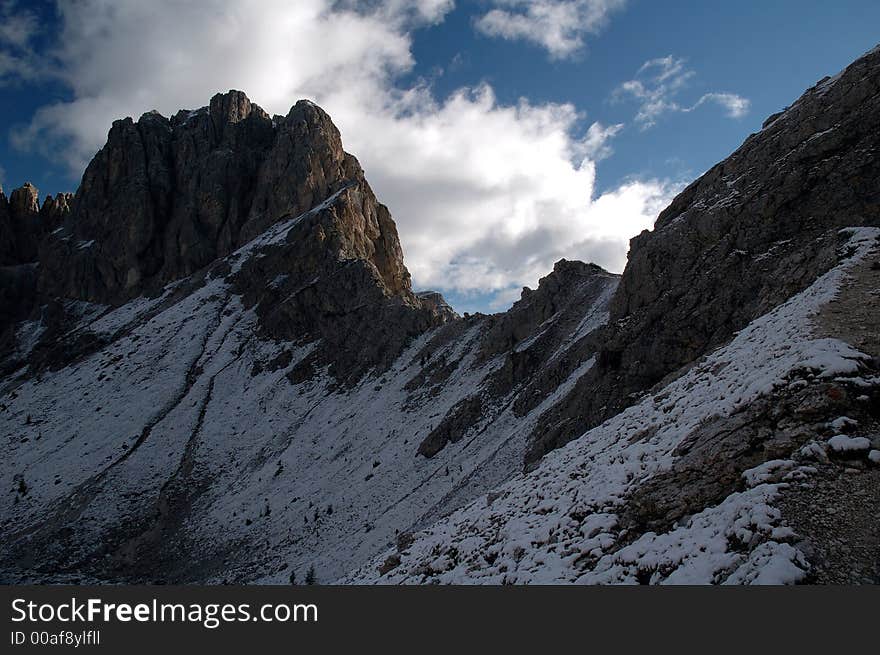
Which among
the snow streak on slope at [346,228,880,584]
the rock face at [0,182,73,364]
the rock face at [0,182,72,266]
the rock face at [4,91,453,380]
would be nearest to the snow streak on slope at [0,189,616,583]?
the rock face at [4,91,453,380]

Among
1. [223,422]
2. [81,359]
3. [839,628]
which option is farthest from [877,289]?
[81,359]

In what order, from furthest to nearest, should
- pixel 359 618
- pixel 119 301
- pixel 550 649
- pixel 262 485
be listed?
pixel 119 301, pixel 262 485, pixel 359 618, pixel 550 649

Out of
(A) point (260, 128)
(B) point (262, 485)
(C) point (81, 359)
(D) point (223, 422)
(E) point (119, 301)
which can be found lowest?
(B) point (262, 485)

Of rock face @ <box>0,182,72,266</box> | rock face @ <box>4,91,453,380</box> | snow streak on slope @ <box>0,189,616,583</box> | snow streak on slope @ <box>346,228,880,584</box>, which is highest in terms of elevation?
rock face @ <box>0,182,72,266</box>

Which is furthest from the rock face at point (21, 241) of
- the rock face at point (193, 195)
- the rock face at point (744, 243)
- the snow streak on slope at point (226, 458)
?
the rock face at point (744, 243)

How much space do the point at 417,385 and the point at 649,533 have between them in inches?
1559

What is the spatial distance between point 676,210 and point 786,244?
10260 mm

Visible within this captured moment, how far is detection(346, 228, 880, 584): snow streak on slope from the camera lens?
7.88 meters

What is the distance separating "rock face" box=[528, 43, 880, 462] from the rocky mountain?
0.15m

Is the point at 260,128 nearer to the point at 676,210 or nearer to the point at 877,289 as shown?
the point at 676,210

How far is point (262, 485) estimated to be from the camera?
4222 cm

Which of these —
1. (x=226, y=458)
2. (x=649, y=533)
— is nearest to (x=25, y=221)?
(x=226, y=458)

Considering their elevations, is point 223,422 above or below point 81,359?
below

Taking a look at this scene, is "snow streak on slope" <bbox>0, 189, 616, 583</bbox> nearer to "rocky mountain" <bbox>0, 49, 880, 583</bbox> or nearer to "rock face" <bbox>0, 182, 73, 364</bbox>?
"rocky mountain" <bbox>0, 49, 880, 583</bbox>
